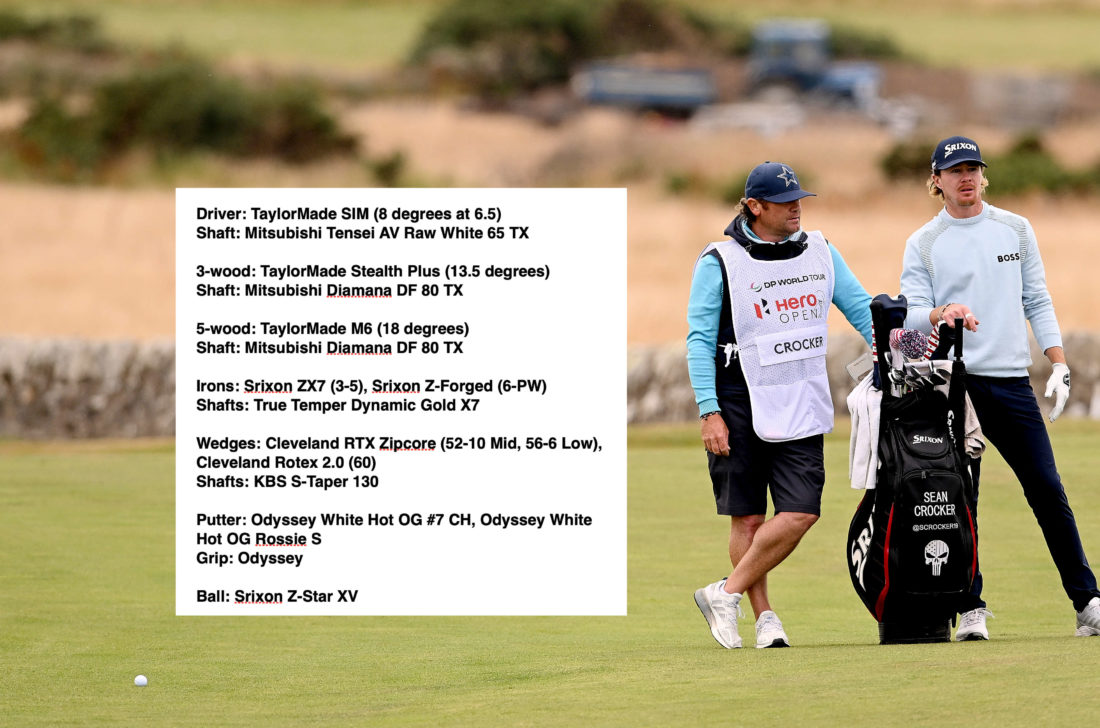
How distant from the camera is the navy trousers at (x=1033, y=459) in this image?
6.26m

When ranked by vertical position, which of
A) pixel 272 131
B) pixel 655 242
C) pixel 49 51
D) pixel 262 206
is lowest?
pixel 262 206

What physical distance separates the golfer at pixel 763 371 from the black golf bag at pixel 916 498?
0.84ft

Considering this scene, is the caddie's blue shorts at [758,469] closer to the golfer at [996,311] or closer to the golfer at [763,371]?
the golfer at [763,371]

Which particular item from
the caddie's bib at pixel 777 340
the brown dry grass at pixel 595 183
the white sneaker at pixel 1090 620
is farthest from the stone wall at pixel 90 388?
the white sneaker at pixel 1090 620

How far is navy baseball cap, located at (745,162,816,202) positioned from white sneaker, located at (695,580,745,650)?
1.32m

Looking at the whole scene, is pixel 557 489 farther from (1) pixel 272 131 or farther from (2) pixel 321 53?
(2) pixel 321 53

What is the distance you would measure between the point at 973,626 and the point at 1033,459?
2.07 feet

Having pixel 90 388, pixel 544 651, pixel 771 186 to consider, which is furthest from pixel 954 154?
pixel 90 388

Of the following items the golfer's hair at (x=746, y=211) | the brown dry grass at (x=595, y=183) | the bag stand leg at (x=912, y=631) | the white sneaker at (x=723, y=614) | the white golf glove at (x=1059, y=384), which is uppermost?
the brown dry grass at (x=595, y=183)

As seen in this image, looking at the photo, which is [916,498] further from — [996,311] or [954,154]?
[954,154]

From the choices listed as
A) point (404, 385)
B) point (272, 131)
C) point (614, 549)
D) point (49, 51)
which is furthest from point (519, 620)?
point (49, 51)

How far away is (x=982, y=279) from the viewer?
246 inches

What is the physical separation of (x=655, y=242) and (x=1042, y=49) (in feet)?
122

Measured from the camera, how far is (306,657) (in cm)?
648
